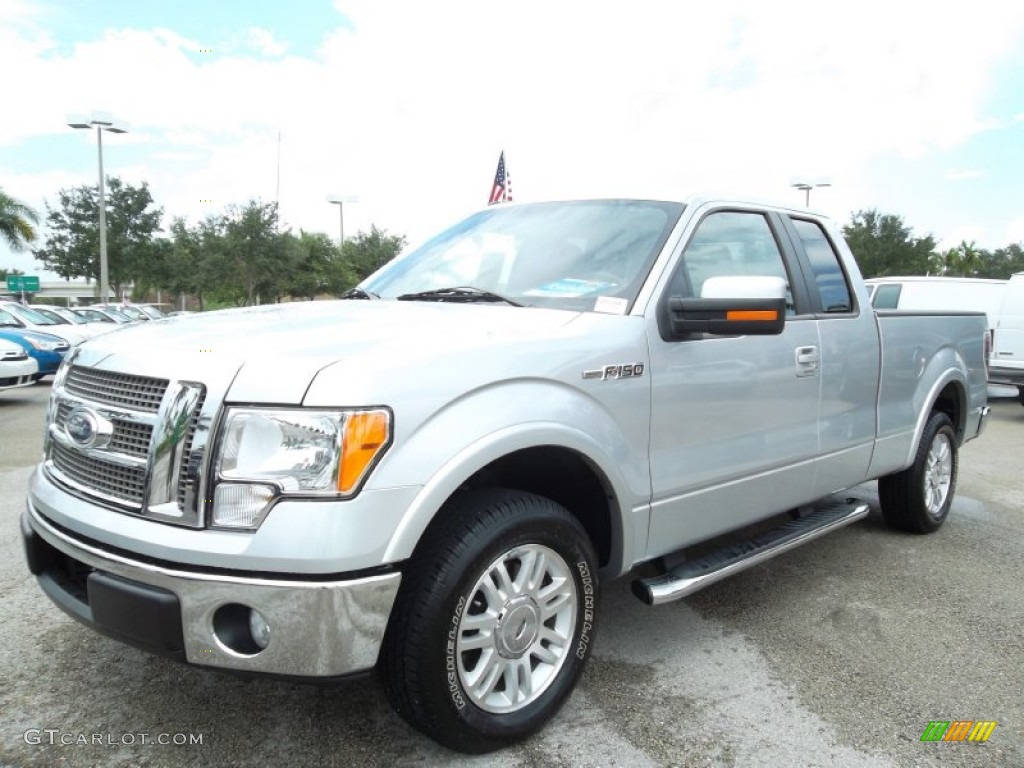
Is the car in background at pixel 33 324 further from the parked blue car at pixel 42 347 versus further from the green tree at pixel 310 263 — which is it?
the green tree at pixel 310 263

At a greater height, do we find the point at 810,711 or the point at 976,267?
the point at 976,267

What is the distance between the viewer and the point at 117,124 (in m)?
28.4

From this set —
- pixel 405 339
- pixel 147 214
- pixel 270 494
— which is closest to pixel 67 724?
pixel 270 494

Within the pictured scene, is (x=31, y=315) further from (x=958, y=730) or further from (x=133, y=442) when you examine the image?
(x=958, y=730)

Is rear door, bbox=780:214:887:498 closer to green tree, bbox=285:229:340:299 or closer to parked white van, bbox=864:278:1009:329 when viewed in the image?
parked white van, bbox=864:278:1009:329

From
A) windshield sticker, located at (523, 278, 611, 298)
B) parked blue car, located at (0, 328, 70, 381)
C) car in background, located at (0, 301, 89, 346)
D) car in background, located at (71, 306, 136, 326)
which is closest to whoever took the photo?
windshield sticker, located at (523, 278, 611, 298)

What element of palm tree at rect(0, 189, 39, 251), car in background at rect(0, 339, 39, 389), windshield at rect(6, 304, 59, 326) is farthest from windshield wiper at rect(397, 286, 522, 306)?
palm tree at rect(0, 189, 39, 251)

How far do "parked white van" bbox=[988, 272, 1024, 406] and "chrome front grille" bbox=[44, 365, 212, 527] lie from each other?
1122 cm

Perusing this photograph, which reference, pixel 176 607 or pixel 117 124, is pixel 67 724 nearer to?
pixel 176 607

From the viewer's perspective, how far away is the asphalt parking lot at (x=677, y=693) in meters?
2.54

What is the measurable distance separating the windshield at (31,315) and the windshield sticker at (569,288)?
15.0 m

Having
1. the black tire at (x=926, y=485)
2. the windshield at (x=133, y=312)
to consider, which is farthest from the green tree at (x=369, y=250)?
the black tire at (x=926, y=485)

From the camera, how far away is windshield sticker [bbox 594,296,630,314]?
2.92 m

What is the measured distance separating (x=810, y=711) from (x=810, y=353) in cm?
154
